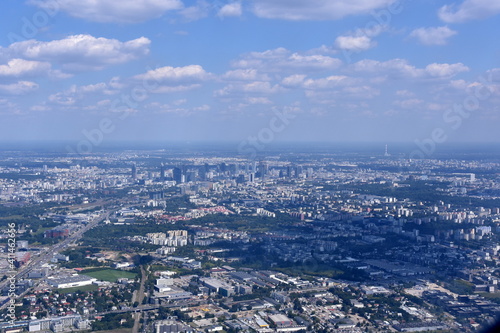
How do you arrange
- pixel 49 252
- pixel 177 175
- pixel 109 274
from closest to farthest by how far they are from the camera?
pixel 109 274, pixel 49 252, pixel 177 175

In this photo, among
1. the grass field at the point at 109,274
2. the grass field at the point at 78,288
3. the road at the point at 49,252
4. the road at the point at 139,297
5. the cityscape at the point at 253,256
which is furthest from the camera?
the road at the point at 49,252

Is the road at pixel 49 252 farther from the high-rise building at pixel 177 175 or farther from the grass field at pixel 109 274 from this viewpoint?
the high-rise building at pixel 177 175

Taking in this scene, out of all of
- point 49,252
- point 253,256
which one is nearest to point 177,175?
point 49,252

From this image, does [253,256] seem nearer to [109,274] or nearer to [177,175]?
[109,274]

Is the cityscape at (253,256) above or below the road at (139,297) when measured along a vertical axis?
above

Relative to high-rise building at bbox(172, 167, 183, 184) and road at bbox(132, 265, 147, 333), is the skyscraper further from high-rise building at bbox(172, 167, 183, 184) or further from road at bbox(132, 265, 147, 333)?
road at bbox(132, 265, 147, 333)

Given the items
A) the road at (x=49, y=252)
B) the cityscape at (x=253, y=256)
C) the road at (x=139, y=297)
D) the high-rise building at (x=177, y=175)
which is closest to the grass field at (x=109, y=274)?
the cityscape at (x=253, y=256)

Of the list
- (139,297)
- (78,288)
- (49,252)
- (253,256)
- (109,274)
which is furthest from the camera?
(49,252)

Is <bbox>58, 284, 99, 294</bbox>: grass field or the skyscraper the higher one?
the skyscraper

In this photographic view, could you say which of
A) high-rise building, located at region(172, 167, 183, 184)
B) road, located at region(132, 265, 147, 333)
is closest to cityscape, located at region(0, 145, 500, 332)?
road, located at region(132, 265, 147, 333)
